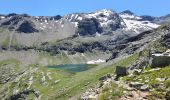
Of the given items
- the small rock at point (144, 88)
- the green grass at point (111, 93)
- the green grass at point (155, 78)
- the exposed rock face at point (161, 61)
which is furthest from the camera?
the exposed rock face at point (161, 61)

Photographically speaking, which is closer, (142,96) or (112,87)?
(142,96)

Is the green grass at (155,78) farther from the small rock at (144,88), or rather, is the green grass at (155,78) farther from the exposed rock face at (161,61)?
the exposed rock face at (161,61)

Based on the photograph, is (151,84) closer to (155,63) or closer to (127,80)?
(127,80)

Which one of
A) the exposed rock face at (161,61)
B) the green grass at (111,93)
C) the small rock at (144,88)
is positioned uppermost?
the exposed rock face at (161,61)

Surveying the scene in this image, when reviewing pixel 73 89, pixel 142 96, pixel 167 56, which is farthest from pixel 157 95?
pixel 73 89

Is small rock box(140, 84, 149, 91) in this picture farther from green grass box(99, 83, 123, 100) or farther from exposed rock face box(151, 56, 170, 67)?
exposed rock face box(151, 56, 170, 67)

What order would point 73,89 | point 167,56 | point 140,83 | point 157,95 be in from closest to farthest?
point 157,95 → point 140,83 → point 167,56 → point 73,89

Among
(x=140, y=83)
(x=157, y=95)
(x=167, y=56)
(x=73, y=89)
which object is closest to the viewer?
(x=157, y=95)

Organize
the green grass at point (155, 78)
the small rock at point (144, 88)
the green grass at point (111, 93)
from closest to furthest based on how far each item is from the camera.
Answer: the green grass at point (155, 78) → the green grass at point (111, 93) → the small rock at point (144, 88)

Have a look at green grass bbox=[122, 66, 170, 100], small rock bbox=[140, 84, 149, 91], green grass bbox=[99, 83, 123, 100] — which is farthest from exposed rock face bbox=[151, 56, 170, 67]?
green grass bbox=[99, 83, 123, 100]

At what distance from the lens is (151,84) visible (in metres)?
27.0

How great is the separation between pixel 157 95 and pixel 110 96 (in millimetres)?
3220

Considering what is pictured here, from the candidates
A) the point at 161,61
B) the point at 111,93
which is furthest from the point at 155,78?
the point at 161,61

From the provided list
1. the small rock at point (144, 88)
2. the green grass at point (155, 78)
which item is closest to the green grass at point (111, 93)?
the small rock at point (144, 88)
